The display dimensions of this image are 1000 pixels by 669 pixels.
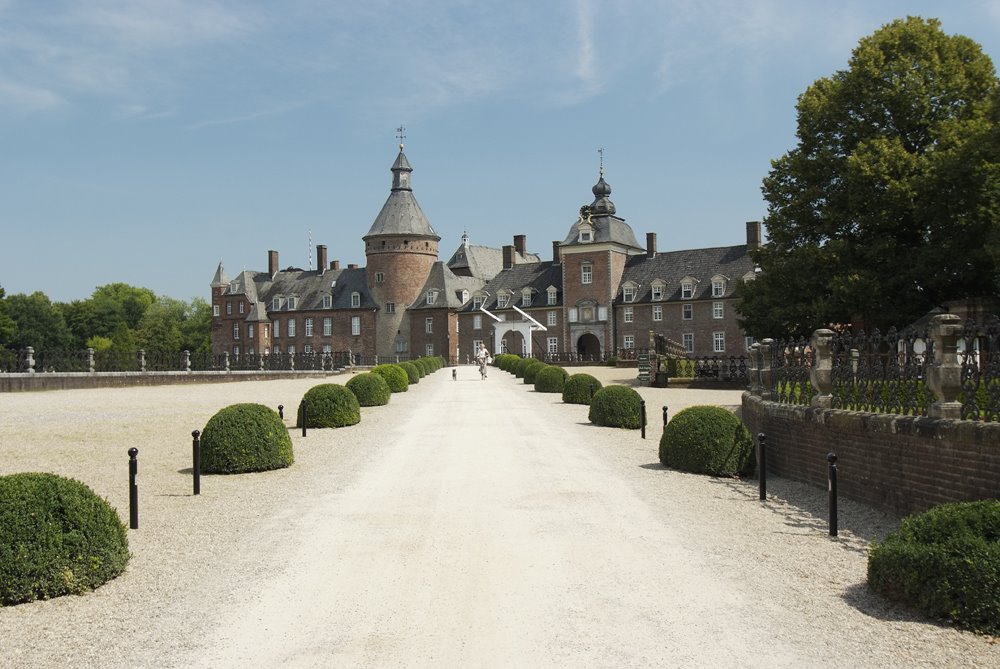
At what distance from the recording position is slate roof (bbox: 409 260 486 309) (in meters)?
77.8

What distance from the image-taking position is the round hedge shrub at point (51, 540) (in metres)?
6.36

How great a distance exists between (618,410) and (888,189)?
13.9 meters

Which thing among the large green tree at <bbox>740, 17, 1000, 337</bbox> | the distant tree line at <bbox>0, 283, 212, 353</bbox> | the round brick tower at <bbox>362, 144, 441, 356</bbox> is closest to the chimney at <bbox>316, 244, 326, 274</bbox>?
the round brick tower at <bbox>362, 144, 441, 356</bbox>

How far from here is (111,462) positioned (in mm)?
13375

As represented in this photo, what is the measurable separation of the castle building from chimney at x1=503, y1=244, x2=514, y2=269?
0.13 meters

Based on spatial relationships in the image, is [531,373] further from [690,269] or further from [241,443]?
[690,269]

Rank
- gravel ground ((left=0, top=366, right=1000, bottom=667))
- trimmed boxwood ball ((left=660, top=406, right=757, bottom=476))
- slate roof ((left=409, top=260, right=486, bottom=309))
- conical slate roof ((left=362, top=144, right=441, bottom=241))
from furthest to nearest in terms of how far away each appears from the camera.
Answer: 1. conical slate roof ((left=362, top=144, right=441, bottom=241))
2. slate roof ((left=409, top=260, right=486, bottom=309))
3. trimmed boxwood ball ((left=660, top=406, right=757, bottom=476))
4. gravel ground ((left=0, top=366, right=1000, bottom=667))

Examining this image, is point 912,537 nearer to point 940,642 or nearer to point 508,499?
point 940,642

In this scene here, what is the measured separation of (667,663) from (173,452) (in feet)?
38.2

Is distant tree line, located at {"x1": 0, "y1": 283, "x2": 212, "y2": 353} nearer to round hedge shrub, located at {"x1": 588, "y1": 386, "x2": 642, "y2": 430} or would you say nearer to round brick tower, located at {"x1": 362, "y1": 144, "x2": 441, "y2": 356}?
round brick tower, located at {"x1": 362, "y1": 144, "x2": 441, "y2": 356}

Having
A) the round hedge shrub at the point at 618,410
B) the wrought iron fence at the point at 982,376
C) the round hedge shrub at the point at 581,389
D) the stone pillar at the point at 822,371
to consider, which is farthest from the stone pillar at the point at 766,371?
the round hedge shrub at the point at 581,389

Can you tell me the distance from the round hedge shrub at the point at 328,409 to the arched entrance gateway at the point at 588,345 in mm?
51525

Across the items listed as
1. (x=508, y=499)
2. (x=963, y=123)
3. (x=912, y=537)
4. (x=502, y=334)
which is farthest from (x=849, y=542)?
(x=502, y=334)

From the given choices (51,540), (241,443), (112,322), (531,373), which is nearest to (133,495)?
(51,540)
